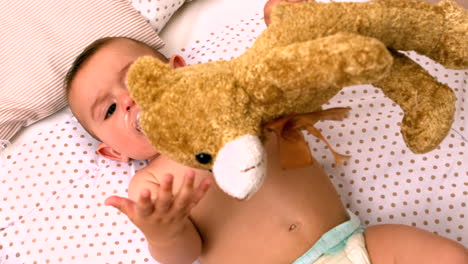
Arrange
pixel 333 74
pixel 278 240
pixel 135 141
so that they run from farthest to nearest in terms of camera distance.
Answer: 1. pixel 135 141
2. pixel 278 240
3. pixel 333 74

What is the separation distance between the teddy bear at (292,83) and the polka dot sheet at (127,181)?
47cm

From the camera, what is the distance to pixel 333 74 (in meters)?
0.46

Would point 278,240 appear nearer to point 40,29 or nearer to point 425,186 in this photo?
point 425,186

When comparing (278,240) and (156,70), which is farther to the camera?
(278,240)

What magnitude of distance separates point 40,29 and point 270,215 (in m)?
0.76

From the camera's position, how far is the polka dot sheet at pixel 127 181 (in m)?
1.01

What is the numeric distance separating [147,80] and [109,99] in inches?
20.9

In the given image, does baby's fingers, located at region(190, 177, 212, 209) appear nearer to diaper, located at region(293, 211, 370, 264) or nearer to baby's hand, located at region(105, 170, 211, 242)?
baby's hand, located at region(105, 170, 211, 242)

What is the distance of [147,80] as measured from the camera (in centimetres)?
51

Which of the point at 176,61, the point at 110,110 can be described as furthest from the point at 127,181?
the point at 176,61

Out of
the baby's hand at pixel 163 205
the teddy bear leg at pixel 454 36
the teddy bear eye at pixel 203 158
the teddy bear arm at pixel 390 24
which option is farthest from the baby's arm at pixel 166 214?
the teddy bear leg at pixel 454 36

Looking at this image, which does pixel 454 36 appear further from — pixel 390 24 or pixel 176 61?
pixel 176 61

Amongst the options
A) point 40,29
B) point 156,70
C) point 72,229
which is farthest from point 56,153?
point 156,70

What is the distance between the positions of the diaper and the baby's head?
1.23 feet
